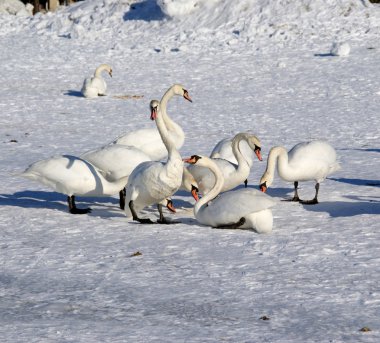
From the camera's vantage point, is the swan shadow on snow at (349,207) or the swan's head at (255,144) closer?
the swan shadow on snow at (349,207)

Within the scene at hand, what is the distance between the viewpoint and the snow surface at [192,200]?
6.25 metres

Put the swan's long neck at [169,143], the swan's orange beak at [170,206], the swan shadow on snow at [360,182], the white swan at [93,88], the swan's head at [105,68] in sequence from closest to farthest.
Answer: the swan's long neck at [169,143] < the swan's orange beak at [170,206] < the swan shadow on snow at [360,182] < the white swan at [93,88] < the swan's head at [105,68]

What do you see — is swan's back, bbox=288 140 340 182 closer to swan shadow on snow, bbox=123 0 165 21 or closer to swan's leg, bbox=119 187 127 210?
swan's leg, bbox=119 187 127 210

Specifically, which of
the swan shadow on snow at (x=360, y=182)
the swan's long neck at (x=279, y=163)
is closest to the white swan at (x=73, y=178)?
the swan's long neck at (x=279, y=163)

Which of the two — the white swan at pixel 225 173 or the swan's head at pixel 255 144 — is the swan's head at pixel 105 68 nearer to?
the swan's head at pixel 255 144

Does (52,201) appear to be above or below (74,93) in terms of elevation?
below

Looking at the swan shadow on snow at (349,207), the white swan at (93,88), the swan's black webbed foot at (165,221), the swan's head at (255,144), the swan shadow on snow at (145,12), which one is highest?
the swan shadow on snow at (145,12)

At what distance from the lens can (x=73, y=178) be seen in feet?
30.3

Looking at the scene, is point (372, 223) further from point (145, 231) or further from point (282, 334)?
point (282, 334)

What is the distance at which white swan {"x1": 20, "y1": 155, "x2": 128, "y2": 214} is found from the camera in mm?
9250

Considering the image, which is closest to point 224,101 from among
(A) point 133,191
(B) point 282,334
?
(A) point 133,191

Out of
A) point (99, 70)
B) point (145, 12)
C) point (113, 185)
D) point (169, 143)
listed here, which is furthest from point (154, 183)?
point (145, 12)

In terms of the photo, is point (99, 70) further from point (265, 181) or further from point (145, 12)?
point (265, 181)

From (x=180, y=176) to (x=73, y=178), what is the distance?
105cm
